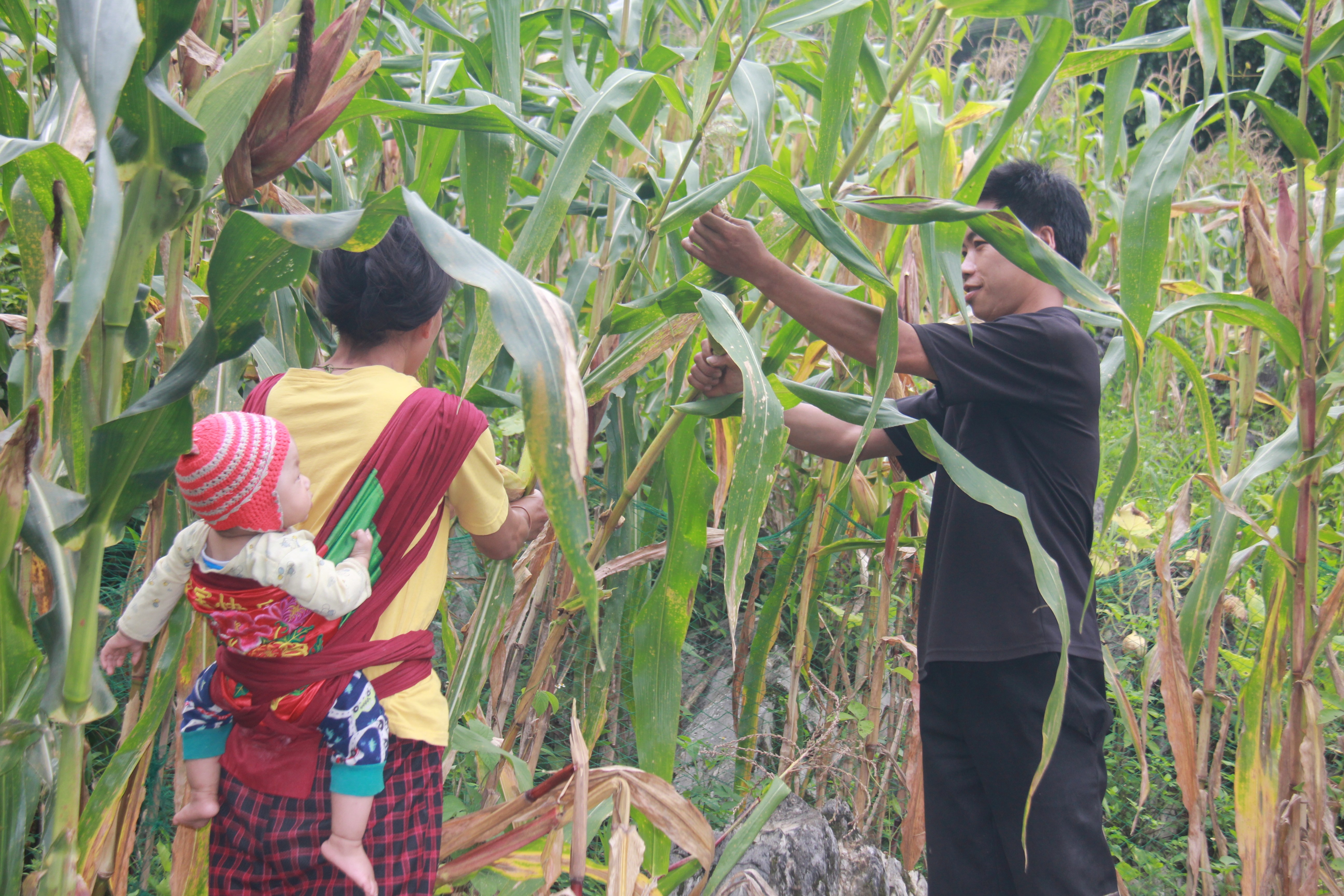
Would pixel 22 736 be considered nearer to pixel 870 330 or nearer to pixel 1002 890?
pixel 870 330

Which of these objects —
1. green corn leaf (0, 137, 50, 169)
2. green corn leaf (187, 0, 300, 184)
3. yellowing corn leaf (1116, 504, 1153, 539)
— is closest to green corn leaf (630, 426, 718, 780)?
green corn leaf (187, 0, 300, 184)

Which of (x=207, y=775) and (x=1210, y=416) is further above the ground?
(x=1210, y=416)

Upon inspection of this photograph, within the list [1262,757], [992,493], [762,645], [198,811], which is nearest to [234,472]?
[198,811]

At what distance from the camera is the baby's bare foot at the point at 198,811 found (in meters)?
0.98

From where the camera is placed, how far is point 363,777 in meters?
0.94

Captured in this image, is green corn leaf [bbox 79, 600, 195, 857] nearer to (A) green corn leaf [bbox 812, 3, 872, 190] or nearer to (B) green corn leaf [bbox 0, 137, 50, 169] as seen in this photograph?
(B) green corn leaf [bbox 0, 137, 50, 169]

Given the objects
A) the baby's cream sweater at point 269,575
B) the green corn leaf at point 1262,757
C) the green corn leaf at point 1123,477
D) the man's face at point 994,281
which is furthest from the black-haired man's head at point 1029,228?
the baby's cream sweater at point 269,575

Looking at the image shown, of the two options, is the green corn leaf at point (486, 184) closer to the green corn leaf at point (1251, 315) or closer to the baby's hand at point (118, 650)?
the baby's hand at point (118, 650)

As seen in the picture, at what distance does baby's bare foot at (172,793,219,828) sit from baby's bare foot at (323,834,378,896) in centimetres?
15

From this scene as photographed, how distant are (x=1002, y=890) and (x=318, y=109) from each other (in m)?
1.54

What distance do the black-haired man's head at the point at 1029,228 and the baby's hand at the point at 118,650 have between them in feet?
4.36

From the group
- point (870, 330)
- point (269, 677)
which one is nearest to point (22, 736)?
point (269, 677)

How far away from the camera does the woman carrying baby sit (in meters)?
0.93

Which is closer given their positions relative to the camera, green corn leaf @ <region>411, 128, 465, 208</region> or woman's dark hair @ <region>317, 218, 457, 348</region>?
woman's dark hair @ <region>317, 218, 457, 348</region>
